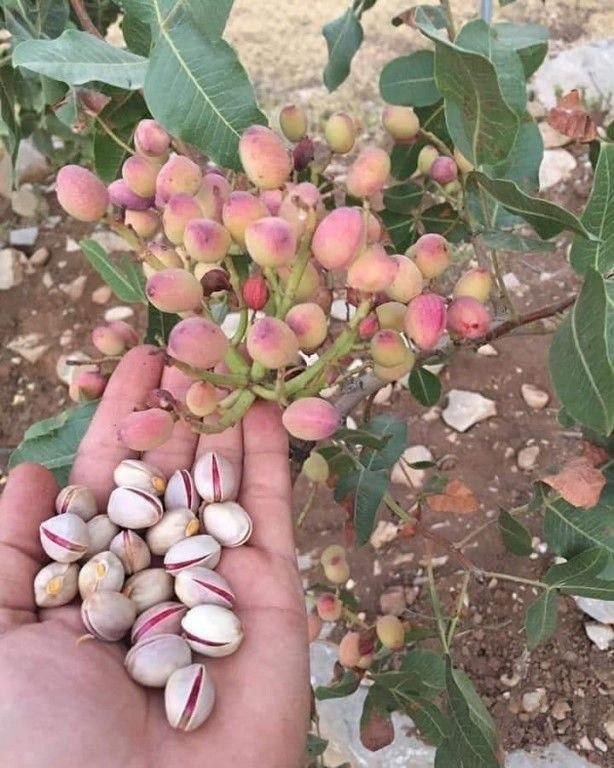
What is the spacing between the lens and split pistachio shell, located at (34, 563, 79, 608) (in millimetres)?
831

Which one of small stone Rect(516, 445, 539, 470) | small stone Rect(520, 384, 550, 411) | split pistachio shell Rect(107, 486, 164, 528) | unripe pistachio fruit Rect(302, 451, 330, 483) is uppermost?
split pistachio shell Rect(107, 486, 164, 528)

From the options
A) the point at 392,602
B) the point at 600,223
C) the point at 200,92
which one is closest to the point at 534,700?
the point at 392,602

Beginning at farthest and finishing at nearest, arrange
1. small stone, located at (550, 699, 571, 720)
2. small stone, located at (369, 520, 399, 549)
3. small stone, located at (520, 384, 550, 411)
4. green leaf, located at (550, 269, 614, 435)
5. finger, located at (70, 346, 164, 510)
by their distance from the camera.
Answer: small stone, located at (520, 384, 550, 411) → small stone, located at (369, 520, 399, 549) → small stone, located at (550, 699, 571, 720) → finger, located at (70, 346, 164, 510) → green leaf, located at (550, 269, 614, 435)

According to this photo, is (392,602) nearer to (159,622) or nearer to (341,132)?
(159,622)

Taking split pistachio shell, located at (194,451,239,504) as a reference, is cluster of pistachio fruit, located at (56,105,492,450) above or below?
above

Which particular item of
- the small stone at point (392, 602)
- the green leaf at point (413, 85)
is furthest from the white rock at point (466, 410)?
the green leaf at point (413, 85)

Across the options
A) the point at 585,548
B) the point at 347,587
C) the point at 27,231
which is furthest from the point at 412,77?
the point at 27,231

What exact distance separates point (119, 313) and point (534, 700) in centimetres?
139

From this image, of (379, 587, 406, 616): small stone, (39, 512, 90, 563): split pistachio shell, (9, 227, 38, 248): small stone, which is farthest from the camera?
(9, 227, 38, 248): small stone

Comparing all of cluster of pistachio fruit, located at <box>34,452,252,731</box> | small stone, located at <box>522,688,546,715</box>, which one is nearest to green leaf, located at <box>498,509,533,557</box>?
cluster of pistachio fruit, located at <box>34,452,252,731</box>

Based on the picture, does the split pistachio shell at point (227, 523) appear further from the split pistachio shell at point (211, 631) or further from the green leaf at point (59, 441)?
the green leaf at point (59, 441)

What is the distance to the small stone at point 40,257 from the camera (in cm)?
244

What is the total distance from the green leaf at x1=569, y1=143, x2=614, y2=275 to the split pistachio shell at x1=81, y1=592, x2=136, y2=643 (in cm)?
50

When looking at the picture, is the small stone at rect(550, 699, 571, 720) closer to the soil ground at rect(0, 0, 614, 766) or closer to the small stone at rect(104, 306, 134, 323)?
the soil ground at rect(0, 0, 614, 766)
